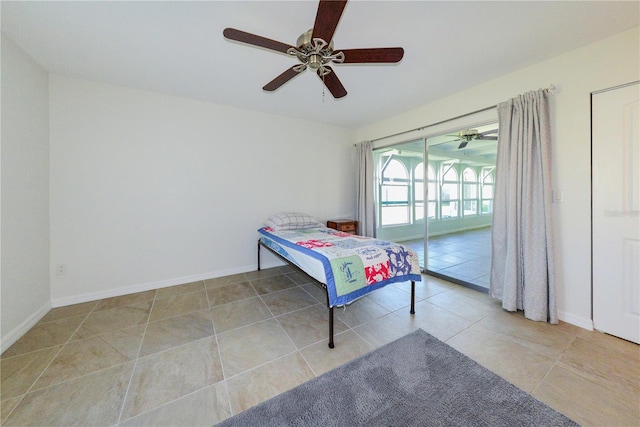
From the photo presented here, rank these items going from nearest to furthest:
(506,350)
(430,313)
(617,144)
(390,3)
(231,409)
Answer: (231,409), (390,3), (506,350), (617,144), (430,313)

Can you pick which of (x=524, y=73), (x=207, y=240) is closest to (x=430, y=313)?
(x=524, y=73)

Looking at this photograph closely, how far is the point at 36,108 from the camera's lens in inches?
88.6

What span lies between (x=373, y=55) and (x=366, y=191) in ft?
9.50

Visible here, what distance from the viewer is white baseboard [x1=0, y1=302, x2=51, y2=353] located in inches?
71.5

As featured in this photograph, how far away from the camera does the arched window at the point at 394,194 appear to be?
5254mm

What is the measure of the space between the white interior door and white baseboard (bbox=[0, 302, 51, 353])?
5060 mm

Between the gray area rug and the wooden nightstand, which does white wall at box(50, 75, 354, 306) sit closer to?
the wooden nightstand

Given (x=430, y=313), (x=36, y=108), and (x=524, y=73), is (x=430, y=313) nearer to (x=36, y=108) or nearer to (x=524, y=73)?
(x=524, y=73)

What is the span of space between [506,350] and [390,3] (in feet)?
9.13

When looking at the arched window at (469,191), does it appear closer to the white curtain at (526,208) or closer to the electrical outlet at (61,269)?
the white curtain at (526,208)

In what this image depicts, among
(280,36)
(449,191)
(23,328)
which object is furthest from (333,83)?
(449,191)

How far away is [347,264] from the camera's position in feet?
6.44

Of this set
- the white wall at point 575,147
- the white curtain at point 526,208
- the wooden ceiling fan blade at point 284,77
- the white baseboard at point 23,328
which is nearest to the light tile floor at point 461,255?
the white curtain at point 526,208

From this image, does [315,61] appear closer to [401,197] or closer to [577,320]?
[577,320]
